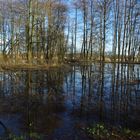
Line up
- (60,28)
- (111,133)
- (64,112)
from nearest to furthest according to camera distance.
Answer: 1. (111,133)
2. (64,112)
3. (60,28)

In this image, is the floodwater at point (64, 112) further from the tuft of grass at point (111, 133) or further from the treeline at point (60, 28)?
the treeline at point (60, 28)

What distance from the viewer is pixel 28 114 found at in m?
9.28

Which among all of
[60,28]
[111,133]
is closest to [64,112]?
[111,133]

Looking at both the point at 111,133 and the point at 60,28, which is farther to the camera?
the point at 60,28

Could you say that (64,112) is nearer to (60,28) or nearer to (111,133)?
(111,133)

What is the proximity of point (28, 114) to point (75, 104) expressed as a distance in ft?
8.40

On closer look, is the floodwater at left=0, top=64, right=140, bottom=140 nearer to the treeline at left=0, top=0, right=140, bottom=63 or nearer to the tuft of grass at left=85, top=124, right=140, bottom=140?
the tuft of grass at left=85, top=124, right=140, bottom=140

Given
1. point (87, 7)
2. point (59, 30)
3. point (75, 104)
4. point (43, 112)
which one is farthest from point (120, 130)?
point (87, 7)

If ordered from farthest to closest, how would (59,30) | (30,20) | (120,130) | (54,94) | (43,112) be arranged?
1. (59,30)
2. (30,20)
3. (54,94)
4. (43,112)
5. (120,130)

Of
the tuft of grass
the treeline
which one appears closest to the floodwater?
the tuft of grass

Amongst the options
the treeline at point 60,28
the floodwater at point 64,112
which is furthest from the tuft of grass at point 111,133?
the treeline at point 60,28

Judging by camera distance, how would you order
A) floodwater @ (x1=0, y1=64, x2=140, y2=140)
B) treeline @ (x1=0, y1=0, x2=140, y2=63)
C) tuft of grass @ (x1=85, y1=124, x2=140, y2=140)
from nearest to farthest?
tuft of grass @ (x1=85, y1=124, x2=140, y2=140)
floodwater @ (x1=0, y1=64, x2=140, y2=140)
treeline @ (x1=0, y1=0, x2=140, y2=63)

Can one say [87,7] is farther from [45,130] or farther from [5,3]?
[45,130]

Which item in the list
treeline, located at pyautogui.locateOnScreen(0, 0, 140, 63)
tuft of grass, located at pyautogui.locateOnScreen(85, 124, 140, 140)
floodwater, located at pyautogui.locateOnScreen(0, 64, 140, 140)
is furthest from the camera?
treeline, located at pyautogui.locateOnScreen(0, 0, 140, 63)
